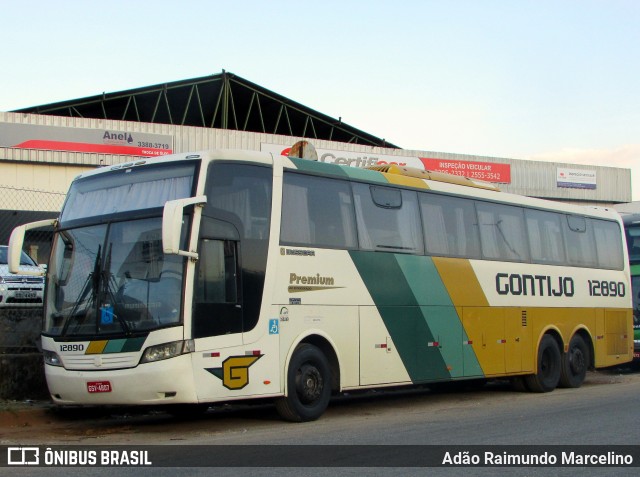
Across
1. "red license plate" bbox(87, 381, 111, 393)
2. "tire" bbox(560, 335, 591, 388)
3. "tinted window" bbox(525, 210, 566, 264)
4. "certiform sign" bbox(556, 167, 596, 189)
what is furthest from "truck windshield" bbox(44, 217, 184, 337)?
"certiform sign" bbox(556, 167, 596, 189)

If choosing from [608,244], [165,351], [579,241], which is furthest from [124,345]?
[608,244]

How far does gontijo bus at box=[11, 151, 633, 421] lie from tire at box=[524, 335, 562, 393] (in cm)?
123

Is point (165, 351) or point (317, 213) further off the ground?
point (317, 213)

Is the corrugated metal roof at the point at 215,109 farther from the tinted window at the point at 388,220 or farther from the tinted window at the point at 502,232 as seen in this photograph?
the tinted window at the point at 388,220

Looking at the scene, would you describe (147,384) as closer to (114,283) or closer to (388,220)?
(114,283)

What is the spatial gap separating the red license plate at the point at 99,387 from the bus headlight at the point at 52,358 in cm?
64

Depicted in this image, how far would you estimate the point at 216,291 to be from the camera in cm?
1068

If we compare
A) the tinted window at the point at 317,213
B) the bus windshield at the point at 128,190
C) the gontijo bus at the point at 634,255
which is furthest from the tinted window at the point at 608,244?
the bus windshield at the point at 128,190

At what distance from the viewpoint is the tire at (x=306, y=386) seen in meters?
11.5

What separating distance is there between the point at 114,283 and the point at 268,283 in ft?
6.38

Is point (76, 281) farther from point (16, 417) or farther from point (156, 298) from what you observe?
point (16, 417)

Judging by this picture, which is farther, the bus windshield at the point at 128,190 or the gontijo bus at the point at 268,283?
the bus windshield at the point at 128,190

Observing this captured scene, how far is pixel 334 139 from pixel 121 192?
34.7m

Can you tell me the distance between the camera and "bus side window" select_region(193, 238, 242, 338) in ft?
34.3
